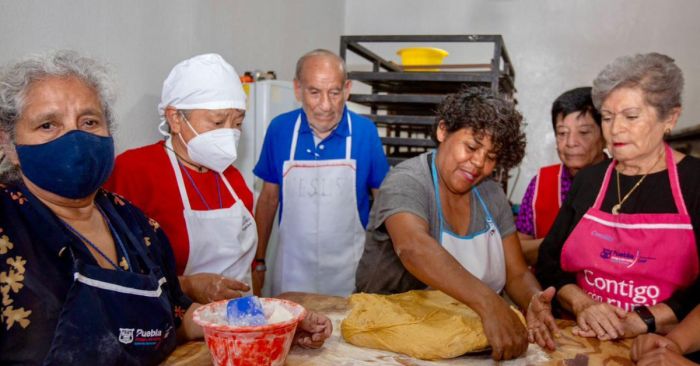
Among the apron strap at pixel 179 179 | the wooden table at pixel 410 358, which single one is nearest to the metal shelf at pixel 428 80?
the apron strap at pixel 179 179

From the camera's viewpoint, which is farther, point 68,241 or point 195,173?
point 195,173

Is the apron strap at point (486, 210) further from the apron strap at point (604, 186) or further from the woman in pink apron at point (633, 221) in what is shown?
the apron strap at point (604, 186)

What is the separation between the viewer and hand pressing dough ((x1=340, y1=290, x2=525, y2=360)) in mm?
1505

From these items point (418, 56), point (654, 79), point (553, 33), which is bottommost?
point (654, 79)

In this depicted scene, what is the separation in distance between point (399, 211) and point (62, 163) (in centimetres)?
107

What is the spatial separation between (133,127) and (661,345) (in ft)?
8.15

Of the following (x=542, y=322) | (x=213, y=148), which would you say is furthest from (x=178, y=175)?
(x=542, y=322)

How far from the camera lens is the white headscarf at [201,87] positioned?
215 cm

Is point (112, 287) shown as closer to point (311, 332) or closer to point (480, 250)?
point (311, 332)

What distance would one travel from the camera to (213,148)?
2178 millimetres

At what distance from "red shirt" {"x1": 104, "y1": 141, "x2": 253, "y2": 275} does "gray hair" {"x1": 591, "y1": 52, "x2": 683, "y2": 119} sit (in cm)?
169

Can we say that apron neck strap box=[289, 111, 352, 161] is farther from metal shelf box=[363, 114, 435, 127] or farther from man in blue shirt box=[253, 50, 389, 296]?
metal shelf box=[363, 114, 435, 127]

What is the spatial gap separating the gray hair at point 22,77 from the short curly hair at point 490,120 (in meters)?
1.25

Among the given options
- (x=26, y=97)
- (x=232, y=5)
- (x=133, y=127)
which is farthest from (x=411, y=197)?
(x=232, y=5)
